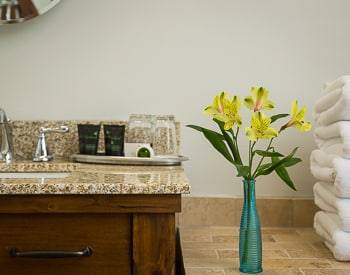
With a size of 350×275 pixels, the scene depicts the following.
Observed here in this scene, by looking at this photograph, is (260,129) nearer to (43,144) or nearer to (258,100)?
(258,100)

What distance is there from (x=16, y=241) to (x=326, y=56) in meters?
1.16

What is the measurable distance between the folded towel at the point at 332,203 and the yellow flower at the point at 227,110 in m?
0.35

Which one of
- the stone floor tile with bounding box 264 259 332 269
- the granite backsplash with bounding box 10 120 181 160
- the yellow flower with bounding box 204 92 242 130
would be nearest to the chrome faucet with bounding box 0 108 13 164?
the granite backsplash with bounding box 10 120 181 160

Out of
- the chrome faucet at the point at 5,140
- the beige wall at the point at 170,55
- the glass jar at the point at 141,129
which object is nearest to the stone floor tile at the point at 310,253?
the beige wall at the point at 170,55

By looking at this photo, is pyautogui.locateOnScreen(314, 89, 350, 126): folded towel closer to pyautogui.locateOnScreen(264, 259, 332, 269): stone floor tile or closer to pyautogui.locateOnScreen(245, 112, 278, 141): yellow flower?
pyautogui.locateOnScreen(245, 112, 278, 141): yellow flower

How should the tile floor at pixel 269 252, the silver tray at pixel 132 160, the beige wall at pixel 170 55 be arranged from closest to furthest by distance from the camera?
the tile floor at pixel 269 252 < the silver tray at pixel 132 160 < the beige wall at pixel 170 55

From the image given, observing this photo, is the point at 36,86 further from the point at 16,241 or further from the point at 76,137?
the point at 16,241

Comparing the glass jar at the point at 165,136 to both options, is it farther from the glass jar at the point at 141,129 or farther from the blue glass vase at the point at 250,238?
the blue glass vase at the point at 250,238

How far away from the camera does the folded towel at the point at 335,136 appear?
123cm

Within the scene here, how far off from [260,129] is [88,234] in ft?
1.50

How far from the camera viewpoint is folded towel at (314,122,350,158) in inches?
48.3

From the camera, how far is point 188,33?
1669 mm

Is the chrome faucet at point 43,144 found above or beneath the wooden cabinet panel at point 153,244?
above

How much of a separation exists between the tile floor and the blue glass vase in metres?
0.04
